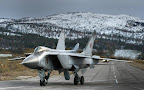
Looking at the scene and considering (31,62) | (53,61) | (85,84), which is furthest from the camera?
(85,84)

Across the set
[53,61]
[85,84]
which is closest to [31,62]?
[53,61]

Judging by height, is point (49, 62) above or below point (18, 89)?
above

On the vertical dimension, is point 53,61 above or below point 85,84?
above

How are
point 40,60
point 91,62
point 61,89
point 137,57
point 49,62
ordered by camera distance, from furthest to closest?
point 137,57, point 91,62, point 49,62, point 40,60, point 61,89

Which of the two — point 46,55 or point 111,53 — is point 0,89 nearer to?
point 46,55

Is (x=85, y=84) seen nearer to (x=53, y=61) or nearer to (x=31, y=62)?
(x=53, y=61)

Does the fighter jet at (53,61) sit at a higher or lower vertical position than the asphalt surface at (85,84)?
higher

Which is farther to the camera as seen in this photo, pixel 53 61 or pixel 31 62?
pixel 53 61

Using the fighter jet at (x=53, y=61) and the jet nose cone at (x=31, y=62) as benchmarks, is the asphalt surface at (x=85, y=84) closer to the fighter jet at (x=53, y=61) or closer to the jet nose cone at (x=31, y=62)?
the fighter jet at (x=53, y=61)

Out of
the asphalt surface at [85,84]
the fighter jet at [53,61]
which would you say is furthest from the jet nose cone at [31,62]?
the asphalt surface at [85,84]

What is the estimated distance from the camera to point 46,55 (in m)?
18.4

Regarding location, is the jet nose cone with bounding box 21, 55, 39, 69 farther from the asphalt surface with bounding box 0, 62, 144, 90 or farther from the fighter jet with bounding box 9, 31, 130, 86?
the asphalt surface with bounding box 0, 62, 144, 90

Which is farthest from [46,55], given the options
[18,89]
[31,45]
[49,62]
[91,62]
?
[31,45]

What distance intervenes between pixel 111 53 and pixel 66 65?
144 m
